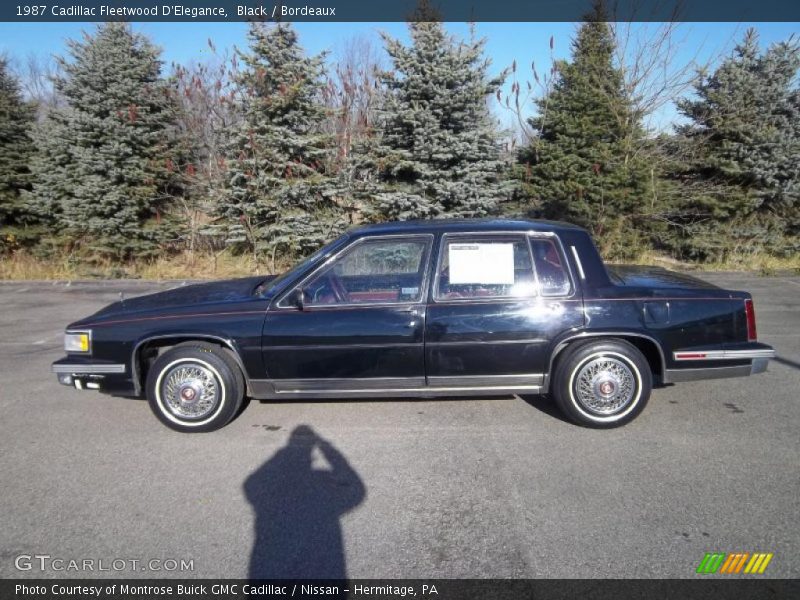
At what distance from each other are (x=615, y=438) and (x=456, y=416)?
1.23 m

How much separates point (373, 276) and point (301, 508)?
2.00 metres

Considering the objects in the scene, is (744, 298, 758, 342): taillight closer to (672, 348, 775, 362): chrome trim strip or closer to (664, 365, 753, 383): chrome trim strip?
(672, 348, 775, 362): chrome trim strip

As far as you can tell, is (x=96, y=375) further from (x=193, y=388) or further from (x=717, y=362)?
(x=717, y=362)

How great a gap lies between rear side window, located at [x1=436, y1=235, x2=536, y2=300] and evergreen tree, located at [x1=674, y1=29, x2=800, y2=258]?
35.7 ft

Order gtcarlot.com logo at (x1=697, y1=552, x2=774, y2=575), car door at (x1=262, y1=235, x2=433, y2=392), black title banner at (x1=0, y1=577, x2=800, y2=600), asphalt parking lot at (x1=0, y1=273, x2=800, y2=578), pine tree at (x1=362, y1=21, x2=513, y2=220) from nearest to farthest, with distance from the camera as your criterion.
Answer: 1. black title banner at (x1=0, y1=577, x2=800, y2=600)
2. gtcarlot.com logo at (x1=697, y1=552, x2=774, y2=575)
3. asphalt parking lot at (x1=0, y1=273, x2=800, y2=578)
4. car door at (x1=262, y1=235, x2=433, y2=392)
5. pine tree at (x1=362, y1=21, x2=513, y2=220)

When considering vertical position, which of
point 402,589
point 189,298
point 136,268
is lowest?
point 402,589

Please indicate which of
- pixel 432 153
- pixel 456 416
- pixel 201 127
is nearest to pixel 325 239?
pixel 432 153

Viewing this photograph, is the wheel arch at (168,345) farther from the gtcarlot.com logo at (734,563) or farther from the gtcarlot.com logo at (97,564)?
the gtcarlot.com logo at (734,563)

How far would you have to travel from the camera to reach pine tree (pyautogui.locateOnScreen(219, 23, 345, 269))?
11.7 meters

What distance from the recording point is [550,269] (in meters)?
4.19

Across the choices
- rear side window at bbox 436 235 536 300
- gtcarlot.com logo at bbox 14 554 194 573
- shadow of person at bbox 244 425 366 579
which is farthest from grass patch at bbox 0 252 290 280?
gtcarlot.com logo at bbox 14 554 194 573

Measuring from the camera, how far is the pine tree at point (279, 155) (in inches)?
462

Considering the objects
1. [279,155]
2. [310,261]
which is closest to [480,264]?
[310,261]

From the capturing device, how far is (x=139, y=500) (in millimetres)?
3217
